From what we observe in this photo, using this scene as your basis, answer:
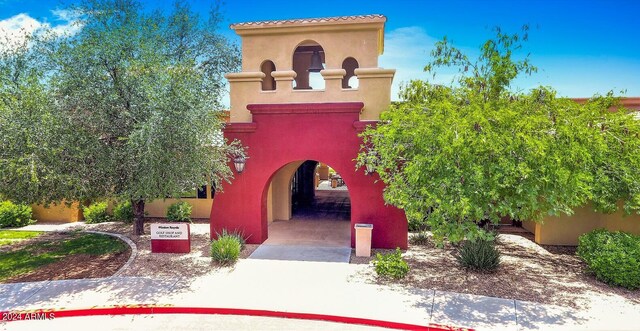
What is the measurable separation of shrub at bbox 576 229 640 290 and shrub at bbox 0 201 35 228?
67.7 ft

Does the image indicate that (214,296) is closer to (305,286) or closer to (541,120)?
(305,286)

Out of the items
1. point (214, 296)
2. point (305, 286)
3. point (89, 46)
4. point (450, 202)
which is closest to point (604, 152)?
point (450, 202)

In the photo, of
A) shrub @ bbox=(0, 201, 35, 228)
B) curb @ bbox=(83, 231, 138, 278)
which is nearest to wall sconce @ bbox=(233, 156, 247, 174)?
curb @ bbox=(83, 231, 138, 278)

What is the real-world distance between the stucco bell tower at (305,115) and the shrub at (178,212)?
4430mm

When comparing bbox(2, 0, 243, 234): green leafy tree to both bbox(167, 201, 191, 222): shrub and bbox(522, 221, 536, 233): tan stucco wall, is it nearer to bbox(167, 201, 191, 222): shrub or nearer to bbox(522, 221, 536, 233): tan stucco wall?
bbox(167, 201, 191, 222): shrub

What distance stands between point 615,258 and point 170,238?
453 inches

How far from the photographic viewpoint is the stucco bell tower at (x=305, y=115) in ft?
38.4

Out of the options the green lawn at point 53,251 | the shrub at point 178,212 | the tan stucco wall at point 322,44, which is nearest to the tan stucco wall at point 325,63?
the tan stucco wall at point 322,44

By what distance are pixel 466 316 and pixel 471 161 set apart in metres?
3.05

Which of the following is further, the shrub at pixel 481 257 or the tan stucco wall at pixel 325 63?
Answer: the tan stucco wall at pixel 325 63

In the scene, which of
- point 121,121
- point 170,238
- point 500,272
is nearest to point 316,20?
point 121,121

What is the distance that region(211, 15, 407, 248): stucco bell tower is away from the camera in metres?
11.7

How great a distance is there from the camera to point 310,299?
7922mm

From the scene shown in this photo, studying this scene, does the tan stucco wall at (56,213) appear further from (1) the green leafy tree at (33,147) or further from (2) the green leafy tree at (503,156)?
(2) the green leafy tree at (503,156)
